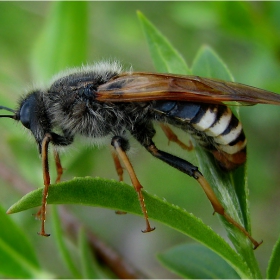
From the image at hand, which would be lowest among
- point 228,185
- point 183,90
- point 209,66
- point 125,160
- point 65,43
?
point 228,185

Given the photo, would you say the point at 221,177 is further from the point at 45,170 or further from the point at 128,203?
the point at 45,170

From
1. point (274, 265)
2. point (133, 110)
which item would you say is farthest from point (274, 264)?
point (133, 110)

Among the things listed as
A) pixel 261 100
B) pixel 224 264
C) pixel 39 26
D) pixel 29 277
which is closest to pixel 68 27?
pixel 261 100

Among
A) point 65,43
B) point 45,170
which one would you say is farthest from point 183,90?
point 65,43

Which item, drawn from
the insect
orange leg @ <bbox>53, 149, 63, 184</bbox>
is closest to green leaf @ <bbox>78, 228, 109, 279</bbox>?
the insect

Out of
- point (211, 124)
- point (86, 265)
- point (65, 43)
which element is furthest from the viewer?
point (65, 43)

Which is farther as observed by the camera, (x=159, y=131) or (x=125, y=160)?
(x=159, y=131)

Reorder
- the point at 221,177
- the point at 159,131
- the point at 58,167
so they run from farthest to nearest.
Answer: the point at 159,131 < the point at 58,167 < the point at 221,177

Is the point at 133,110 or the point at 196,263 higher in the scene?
the point at 133,110
